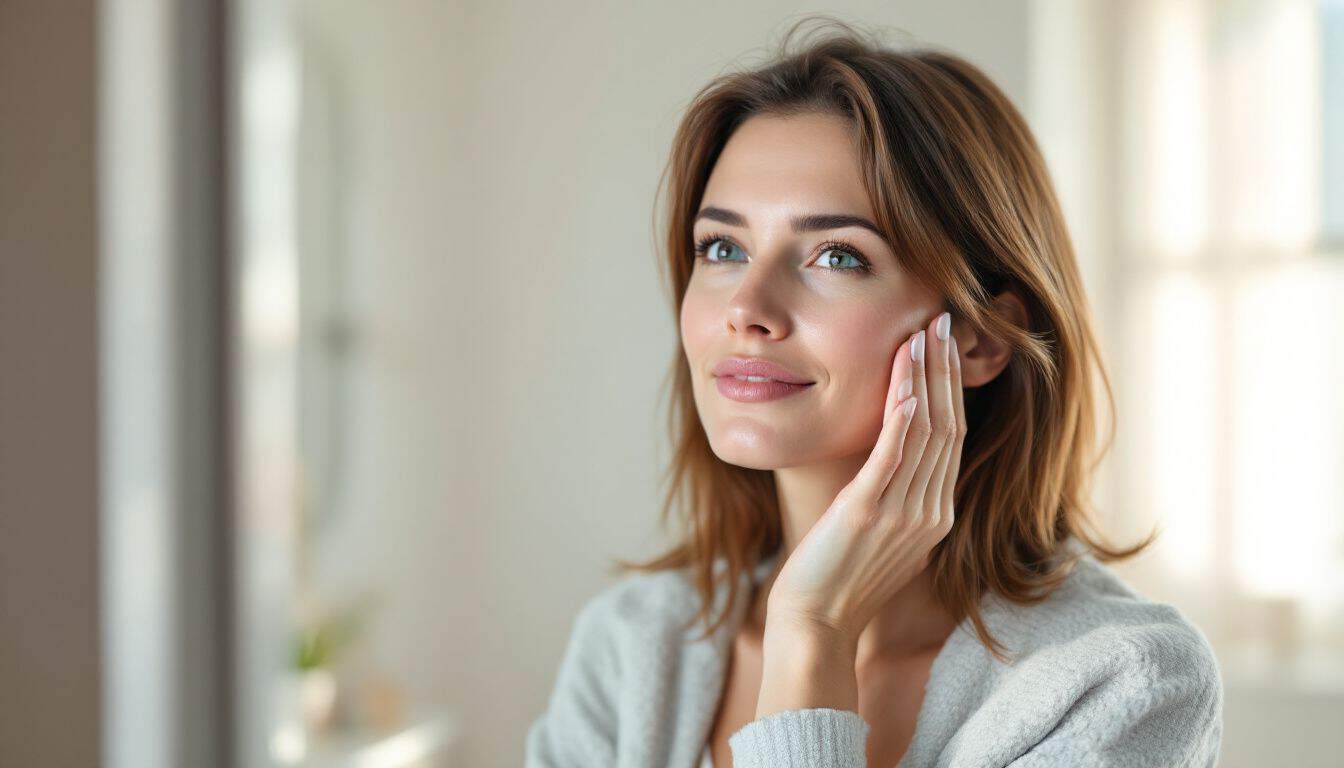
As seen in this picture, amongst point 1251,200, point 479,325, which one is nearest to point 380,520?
point 479,325

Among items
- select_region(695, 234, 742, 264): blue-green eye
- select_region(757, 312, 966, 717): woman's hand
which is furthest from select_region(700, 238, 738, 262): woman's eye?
select_region(757, 312, 966, 717): woman's hand

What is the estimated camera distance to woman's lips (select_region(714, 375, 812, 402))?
95 centimetres

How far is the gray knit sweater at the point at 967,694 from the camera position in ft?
2.77

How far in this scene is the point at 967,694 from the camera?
96 centimetres

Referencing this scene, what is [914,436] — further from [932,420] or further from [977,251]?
[977,251]

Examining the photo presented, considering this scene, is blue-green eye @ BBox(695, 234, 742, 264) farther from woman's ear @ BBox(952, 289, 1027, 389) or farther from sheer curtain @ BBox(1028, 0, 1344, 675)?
sheer curtain @ BBox(1028, 0, 1344, 675)

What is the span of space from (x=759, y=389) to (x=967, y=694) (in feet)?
1.15

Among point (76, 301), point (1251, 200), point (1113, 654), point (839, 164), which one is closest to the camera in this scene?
point (1113, 654)

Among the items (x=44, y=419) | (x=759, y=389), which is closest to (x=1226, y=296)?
(x=759, y=389)

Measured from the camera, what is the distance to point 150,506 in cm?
118

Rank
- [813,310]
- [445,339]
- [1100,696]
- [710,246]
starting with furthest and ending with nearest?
[445,339]
[710,246]
[813,310]
[1100,696]

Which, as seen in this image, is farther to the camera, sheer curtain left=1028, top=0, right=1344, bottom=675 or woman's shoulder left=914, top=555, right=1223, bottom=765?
sheer curtain left=1028, top=0, right=1344, bottom=675

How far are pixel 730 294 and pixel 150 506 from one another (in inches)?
28.8

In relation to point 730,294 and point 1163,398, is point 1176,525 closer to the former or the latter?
point 1163,398
